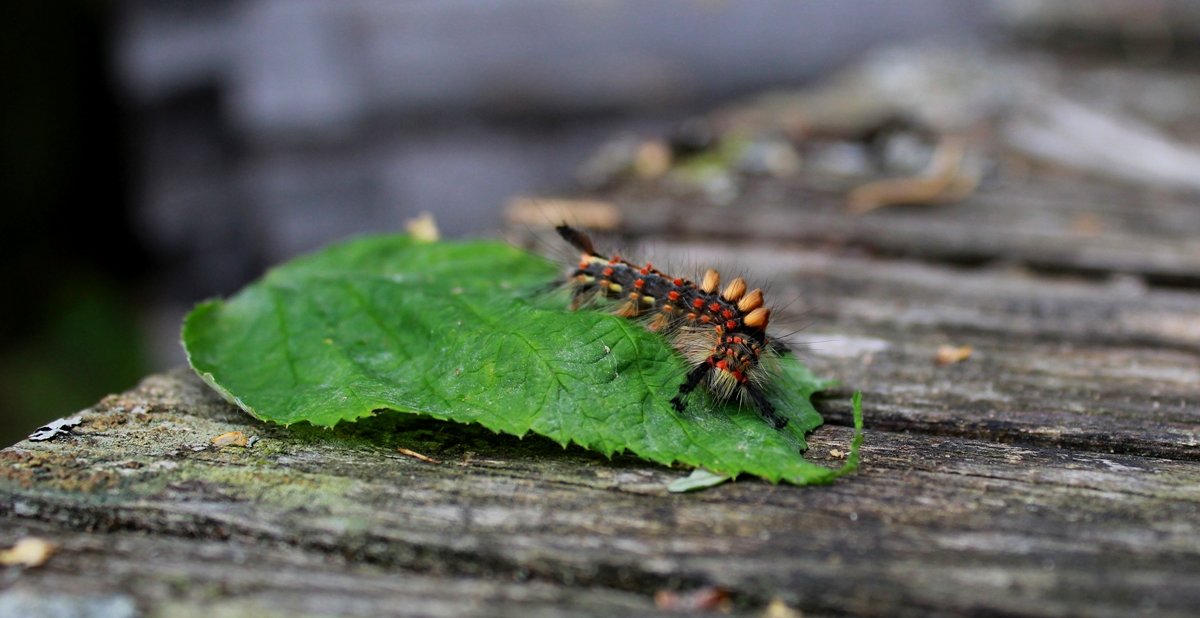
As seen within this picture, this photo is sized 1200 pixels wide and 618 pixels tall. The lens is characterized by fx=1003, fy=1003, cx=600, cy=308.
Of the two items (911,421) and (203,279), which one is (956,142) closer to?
(911,421)

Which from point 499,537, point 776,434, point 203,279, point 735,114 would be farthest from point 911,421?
point 203,279

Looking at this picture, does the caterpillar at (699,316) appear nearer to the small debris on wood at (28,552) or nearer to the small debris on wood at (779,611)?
the small debris on wood at (779,611)

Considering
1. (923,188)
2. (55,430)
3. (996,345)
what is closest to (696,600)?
(55,430)

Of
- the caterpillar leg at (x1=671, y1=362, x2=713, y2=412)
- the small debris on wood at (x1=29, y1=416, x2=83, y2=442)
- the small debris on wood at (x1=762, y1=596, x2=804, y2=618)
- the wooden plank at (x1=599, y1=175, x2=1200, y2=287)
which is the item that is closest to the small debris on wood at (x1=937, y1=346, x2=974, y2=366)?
the caterpillar leg at (x1=671, y1=362, x2=713, y2=412)

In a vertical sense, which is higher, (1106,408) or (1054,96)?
(1054,96)

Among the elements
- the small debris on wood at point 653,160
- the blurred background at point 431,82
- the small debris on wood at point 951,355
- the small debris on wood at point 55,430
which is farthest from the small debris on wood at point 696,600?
the blurred background at point 431,82
